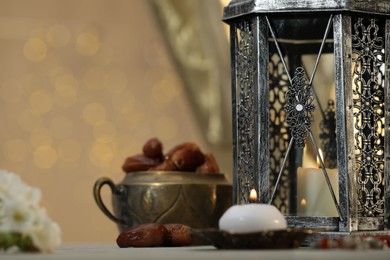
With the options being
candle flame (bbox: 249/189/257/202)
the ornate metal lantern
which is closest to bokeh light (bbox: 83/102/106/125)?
the ornate metal lantern

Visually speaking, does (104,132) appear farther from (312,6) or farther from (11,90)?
(312,6)

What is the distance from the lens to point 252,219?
0.85 meters

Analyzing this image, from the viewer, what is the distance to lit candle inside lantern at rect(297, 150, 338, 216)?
3.51 ft

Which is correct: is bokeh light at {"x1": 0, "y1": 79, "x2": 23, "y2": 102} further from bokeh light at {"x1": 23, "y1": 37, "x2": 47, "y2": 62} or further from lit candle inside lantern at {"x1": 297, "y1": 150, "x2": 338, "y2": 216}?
lit candle inside lantern at {"x1": 297, "y1": 150, "x2": 338, "y2": 216}

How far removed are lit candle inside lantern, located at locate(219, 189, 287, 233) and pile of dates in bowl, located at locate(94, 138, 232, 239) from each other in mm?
327

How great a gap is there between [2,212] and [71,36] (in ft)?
7.45

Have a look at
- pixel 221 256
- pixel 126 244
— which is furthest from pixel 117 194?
pixel 221 256

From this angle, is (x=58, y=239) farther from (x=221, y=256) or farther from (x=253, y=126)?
(x=253, y=126)

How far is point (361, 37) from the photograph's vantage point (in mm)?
1076

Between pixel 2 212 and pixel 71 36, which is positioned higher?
pixel 71 36

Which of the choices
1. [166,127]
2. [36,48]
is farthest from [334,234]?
[36,48]

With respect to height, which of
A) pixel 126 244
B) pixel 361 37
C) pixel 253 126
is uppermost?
pixel 361 37

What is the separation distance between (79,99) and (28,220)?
2.25 meters

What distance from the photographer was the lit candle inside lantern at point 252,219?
851 millimetres
